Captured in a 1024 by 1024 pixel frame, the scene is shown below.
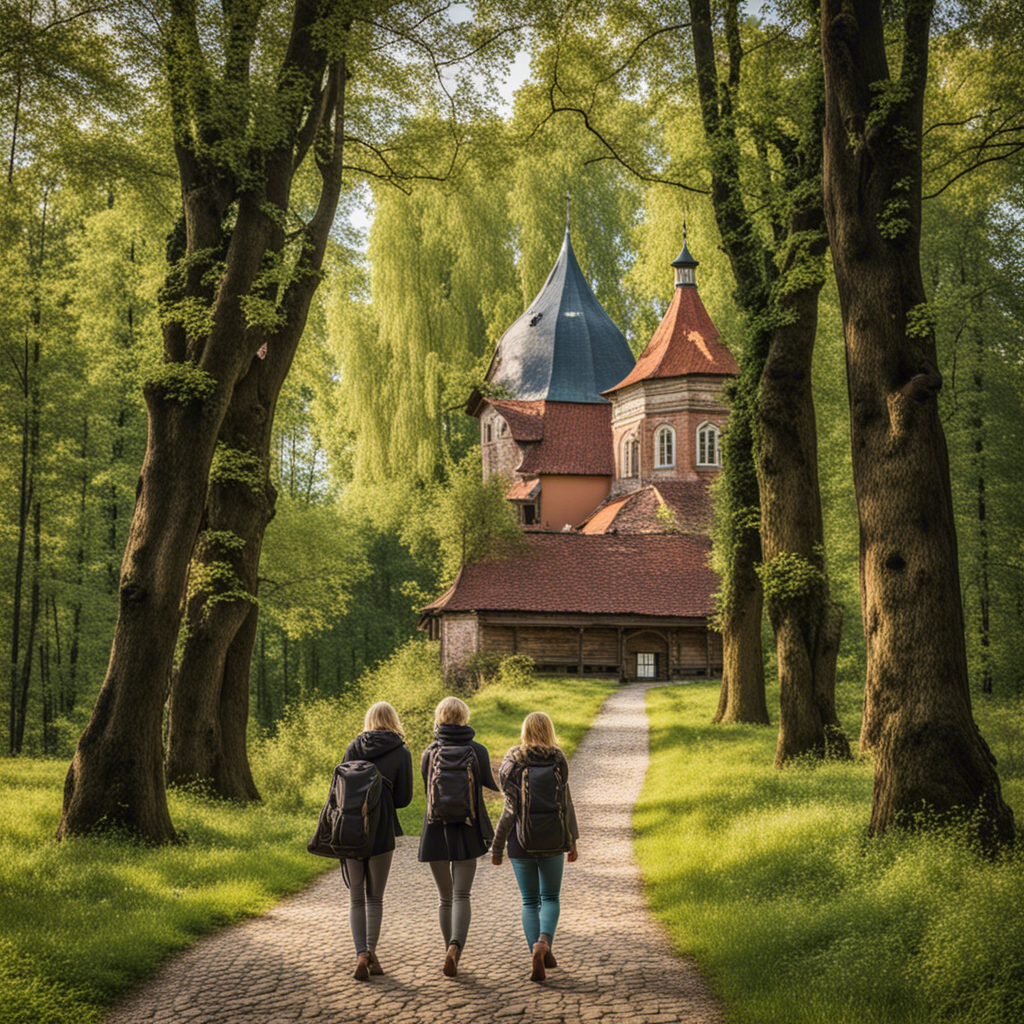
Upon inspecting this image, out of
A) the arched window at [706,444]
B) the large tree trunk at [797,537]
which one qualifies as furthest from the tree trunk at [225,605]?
the arched window at [706,444]

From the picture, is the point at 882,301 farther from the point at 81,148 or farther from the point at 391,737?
the point at 81,148

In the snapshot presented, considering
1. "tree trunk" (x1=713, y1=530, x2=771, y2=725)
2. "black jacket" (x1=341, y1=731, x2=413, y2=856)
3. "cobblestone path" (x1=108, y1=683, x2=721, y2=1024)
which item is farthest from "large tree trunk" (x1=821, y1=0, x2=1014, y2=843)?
"tree trunk" (x1=713, y1=530, x2=771, y2=725)

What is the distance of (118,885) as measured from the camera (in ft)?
25.2

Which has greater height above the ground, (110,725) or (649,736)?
(110,725)

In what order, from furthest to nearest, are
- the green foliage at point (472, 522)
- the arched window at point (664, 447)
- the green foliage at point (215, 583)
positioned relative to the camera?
the arched window at point (664, 447), the green foliage at point (472, 522), the green foliage at point (215, 583)

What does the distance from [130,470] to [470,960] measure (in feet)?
73.8

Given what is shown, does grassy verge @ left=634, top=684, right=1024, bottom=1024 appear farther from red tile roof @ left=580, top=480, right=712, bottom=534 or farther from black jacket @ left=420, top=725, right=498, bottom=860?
red tile roof @ left=580, top=480, right=712, bottom=534

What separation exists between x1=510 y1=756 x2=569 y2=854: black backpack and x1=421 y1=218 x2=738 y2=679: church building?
1908cm

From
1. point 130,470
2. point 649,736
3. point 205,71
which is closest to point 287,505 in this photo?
point 130,470

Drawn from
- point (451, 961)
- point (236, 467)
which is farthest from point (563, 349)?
point (451, 961)

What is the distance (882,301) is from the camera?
835 centimetres

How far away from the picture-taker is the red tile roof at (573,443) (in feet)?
137

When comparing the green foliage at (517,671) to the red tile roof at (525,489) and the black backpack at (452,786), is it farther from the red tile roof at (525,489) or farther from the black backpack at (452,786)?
the black backpack at (452,786)

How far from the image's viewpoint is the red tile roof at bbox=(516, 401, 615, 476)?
41.8 meters
